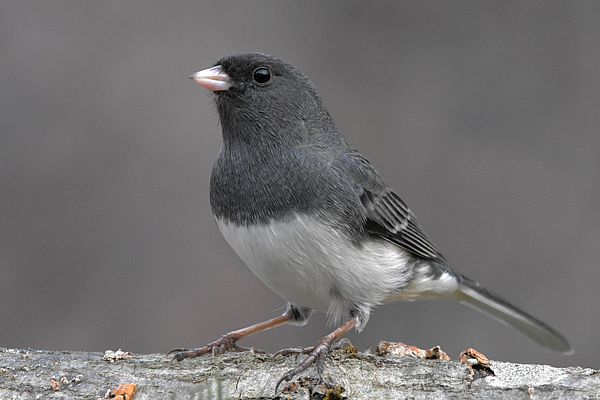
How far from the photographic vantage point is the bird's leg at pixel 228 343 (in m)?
2.74

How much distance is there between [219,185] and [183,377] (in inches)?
28.4

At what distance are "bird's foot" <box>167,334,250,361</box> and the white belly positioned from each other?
25 centimetres

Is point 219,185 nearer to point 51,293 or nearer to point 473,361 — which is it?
point 473,361

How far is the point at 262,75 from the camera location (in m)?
3.11

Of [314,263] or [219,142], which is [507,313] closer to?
[314,263]

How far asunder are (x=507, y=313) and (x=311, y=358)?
1.30m

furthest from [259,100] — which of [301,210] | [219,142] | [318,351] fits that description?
[219,142]

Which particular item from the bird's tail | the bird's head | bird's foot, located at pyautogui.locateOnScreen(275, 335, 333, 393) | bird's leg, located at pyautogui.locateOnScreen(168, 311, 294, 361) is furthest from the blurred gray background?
bird's foot, located at pyautogui.locateOnScreen(275, 335, 333, 393)

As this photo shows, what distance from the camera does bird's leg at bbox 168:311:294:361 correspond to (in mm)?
2744

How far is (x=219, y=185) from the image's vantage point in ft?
9.62

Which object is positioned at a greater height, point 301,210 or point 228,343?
point 301,210

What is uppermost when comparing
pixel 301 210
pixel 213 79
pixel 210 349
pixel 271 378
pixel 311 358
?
pixel 213 79

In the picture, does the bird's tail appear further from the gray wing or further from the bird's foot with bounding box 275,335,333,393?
the bird's foot with bounding box 275,335,333,393

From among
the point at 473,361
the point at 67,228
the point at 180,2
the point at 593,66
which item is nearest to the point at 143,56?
the point at 180,2
